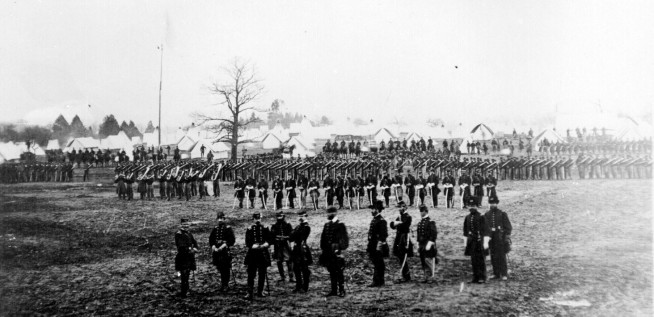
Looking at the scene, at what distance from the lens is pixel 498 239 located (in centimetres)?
1004

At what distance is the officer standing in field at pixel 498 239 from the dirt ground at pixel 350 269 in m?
0.34

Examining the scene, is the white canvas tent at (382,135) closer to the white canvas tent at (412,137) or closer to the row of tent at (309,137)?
the row of tent at (309,137)

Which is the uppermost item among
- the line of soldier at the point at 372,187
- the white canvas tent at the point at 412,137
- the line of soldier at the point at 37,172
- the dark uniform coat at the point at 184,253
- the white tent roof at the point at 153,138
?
the white tent roof at the point at 153,138

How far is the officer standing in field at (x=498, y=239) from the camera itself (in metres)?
10.0

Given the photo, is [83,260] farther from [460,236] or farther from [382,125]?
[382,125]

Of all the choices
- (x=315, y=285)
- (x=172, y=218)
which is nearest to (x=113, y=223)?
(x=172, y=218)

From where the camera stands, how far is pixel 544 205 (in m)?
20.0

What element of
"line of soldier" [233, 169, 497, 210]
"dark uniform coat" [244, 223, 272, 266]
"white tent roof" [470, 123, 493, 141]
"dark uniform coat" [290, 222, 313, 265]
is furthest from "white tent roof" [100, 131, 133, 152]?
"dark uniform coat" [290, 222, 313, 265]

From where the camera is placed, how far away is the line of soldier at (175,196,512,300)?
938 centimetres

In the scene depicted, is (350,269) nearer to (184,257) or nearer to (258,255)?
(258,255)

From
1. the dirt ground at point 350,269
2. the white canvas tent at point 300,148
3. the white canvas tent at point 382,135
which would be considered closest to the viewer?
the dirt ground at point 350,269

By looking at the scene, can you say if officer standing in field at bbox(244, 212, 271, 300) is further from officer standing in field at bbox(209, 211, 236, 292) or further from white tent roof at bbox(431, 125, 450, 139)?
white tent roof at bbox(431, 125, 450, 139)

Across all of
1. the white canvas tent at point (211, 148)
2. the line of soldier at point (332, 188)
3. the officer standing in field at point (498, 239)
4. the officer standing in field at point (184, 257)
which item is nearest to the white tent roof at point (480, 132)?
the white canvas tent at point (211, 148)

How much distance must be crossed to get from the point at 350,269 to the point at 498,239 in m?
3.39
